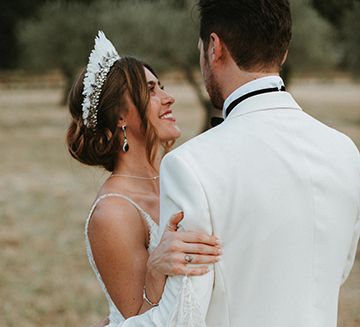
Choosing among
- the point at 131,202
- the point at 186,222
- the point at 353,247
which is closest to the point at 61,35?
the point at 131,202

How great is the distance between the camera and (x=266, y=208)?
1764 mm

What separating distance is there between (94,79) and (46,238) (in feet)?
22.5

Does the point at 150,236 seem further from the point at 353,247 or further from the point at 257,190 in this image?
the point at 257,190

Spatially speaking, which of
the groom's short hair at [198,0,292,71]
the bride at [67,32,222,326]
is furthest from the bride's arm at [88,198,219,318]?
the groom's short hair at [198,0,292,71]

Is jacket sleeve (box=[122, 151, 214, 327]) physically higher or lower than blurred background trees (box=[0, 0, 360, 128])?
higher

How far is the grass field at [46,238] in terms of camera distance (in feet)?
21.6

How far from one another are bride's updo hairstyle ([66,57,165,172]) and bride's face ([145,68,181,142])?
0.08 feet

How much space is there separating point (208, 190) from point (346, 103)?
113 feet

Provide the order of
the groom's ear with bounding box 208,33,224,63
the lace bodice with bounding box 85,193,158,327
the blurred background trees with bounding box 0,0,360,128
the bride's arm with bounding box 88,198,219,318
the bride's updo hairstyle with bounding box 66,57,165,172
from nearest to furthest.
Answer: the groom's ear with bounding box 208,33,224,63 → the bride's arm with bounding box 88,198,219,318 → the lace bodice with bounding box 85,193,158,327 → the bride's updo hairstyle with bounding box 66,57,165,172 → the blurred background trees with bounding box 0,0,360,128

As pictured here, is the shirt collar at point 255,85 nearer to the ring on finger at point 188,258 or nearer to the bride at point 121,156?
the ring on finger at point 188,258

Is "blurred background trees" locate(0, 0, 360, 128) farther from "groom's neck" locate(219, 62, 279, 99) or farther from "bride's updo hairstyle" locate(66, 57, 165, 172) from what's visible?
"groom's neck" locate(219, 62, 279, 99)

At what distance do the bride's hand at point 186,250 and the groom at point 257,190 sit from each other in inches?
0.9

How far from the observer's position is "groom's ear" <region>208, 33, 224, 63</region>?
1853 mm

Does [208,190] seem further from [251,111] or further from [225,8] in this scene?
[225,8]
